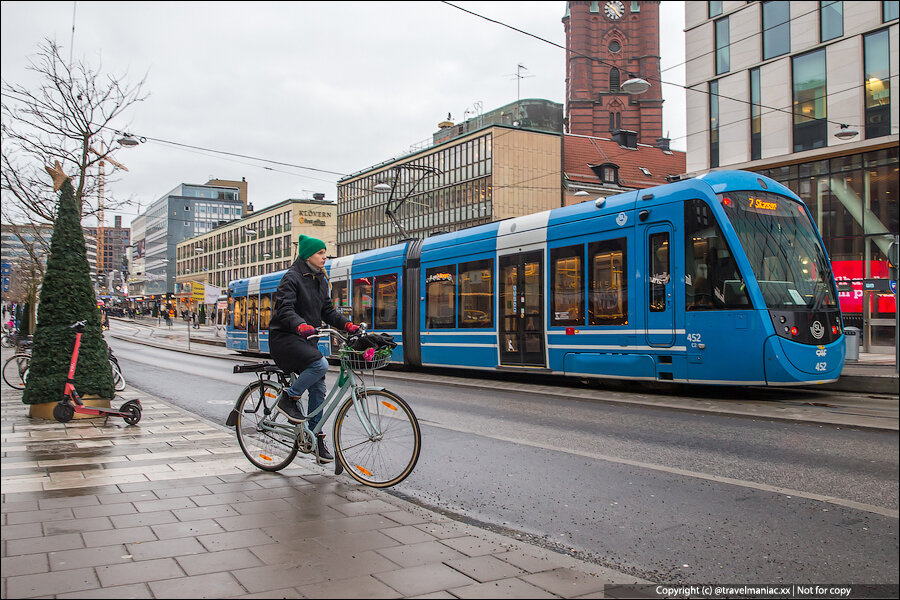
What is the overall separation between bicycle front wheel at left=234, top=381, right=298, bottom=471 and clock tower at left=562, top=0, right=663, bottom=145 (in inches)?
2963

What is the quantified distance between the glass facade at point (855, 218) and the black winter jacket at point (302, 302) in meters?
19.0

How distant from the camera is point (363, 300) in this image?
19594mm

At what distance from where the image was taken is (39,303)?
8.61 m

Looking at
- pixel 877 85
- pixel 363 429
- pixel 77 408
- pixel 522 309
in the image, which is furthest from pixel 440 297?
A: pixel 363 429

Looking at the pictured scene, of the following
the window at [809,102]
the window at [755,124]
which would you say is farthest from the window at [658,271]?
the window at [755,124]

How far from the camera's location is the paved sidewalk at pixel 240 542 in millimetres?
2992

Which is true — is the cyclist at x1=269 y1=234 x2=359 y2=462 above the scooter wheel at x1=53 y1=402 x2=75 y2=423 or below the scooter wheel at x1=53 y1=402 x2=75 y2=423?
above

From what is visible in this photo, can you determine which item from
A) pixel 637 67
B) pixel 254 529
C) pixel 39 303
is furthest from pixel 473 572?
pixel 637 67

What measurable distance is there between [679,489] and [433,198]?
56004 millimetres

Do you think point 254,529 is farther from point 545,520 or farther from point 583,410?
point 583,410

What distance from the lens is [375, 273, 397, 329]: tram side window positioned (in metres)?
18.1

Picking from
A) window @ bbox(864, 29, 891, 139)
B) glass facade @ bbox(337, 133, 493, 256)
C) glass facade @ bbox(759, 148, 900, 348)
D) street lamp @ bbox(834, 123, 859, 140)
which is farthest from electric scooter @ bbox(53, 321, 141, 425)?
glass facade @ bbox(337, 133, 493, 256)

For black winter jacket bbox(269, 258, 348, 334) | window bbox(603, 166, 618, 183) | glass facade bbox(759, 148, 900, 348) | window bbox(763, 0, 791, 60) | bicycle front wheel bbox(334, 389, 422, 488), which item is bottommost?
bicycle front wheel bbox(334, 389, 422, 488)

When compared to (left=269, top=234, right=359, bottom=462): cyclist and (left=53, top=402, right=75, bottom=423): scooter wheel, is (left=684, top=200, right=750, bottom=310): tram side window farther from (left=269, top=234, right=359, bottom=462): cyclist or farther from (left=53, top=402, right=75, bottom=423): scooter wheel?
(left=53, top=402, right=75, bottom=423): scooter wheel
